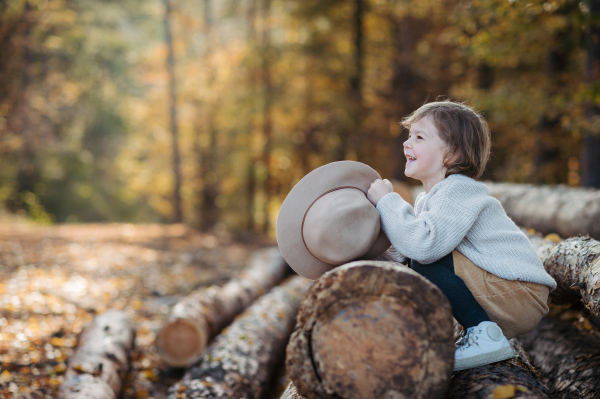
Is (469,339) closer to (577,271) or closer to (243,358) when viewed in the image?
(577,271)

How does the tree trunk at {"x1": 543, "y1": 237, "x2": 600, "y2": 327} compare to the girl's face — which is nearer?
the tree trunk at {"x1": 543, "y1": 237, "x2": 600, "y2": 327}

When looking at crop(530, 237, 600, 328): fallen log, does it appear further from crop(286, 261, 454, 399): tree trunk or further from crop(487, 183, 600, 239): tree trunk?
crop(487, 183, 600, 239): tree trunk

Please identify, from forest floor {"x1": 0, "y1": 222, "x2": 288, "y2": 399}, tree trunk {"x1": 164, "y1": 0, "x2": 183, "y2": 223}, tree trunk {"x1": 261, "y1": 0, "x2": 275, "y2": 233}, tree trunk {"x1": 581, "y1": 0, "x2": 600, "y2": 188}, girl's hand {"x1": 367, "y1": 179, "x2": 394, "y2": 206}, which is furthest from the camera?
tree trunk {"x1": 261, "y1": 0, "x2": 275, "y2": 233}

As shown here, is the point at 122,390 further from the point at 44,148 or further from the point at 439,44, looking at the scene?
the point at 44,148

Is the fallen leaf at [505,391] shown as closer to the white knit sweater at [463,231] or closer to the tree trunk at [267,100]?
the white knit sweater at [463,231]

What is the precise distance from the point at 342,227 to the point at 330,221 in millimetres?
71

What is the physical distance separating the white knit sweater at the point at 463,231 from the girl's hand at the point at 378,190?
7 centimetres

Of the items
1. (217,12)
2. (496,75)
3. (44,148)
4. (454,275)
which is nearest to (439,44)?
(496,75)

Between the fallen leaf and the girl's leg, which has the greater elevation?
the girl's leg

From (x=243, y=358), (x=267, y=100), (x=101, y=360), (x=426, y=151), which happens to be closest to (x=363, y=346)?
(x=426, y=151)

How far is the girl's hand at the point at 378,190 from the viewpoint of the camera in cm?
236

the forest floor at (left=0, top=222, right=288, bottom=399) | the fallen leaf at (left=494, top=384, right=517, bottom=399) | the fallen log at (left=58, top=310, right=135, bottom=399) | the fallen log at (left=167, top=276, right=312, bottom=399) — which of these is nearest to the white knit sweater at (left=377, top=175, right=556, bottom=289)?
the fallen leaf at (left=494, top=384, right=517, bottom=399)

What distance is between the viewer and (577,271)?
98.4 inches

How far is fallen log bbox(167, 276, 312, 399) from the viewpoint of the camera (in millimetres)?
3178
